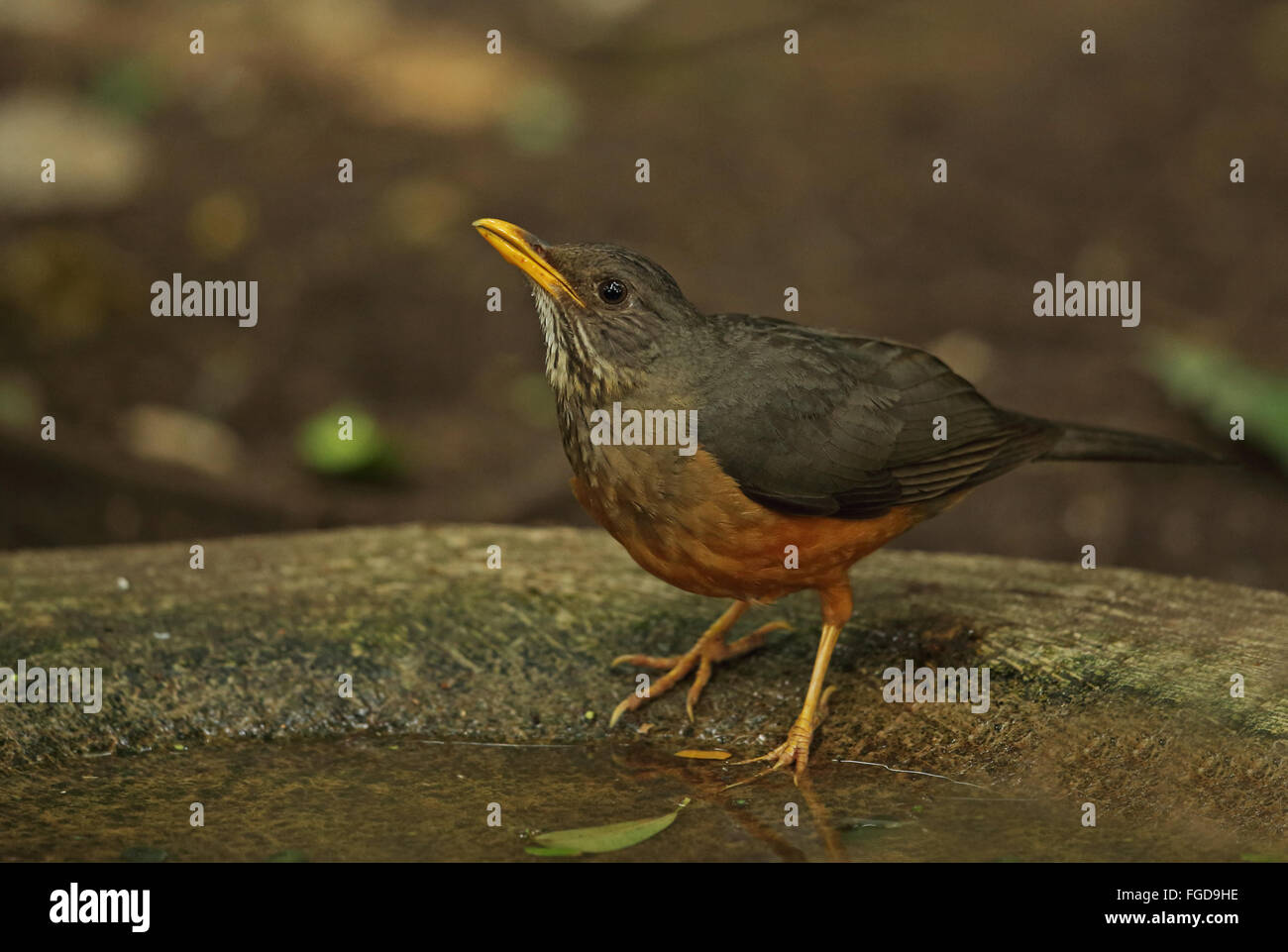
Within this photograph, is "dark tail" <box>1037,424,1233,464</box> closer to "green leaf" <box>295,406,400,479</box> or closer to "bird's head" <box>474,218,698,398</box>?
"bird's head" <box>474,218,698,398</box>

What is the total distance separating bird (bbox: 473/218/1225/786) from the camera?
4.34 meters

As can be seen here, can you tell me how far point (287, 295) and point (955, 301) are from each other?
492cm

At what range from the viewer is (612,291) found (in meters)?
4.51

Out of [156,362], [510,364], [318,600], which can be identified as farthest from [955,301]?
[318,600]

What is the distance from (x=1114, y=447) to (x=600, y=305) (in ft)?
6.37

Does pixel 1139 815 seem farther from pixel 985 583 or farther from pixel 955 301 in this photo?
pixel 955 301

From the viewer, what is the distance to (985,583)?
17.4ft

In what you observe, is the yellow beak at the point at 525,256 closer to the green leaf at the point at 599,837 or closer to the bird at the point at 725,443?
the bird at the point at 725,443

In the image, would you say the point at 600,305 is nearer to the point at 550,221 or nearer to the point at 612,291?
the point at 612,291

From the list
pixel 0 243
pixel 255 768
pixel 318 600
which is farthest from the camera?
pixel 0 243

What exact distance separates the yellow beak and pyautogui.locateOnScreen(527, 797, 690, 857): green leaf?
5.30 ft

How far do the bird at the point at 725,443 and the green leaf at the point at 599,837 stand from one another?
0.57 meters

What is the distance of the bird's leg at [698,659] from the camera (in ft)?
15.1

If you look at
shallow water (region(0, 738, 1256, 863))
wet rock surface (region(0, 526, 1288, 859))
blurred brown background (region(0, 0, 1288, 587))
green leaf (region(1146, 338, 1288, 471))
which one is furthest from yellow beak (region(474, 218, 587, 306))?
green leaf (region(1146, 338, 1288, 471))
